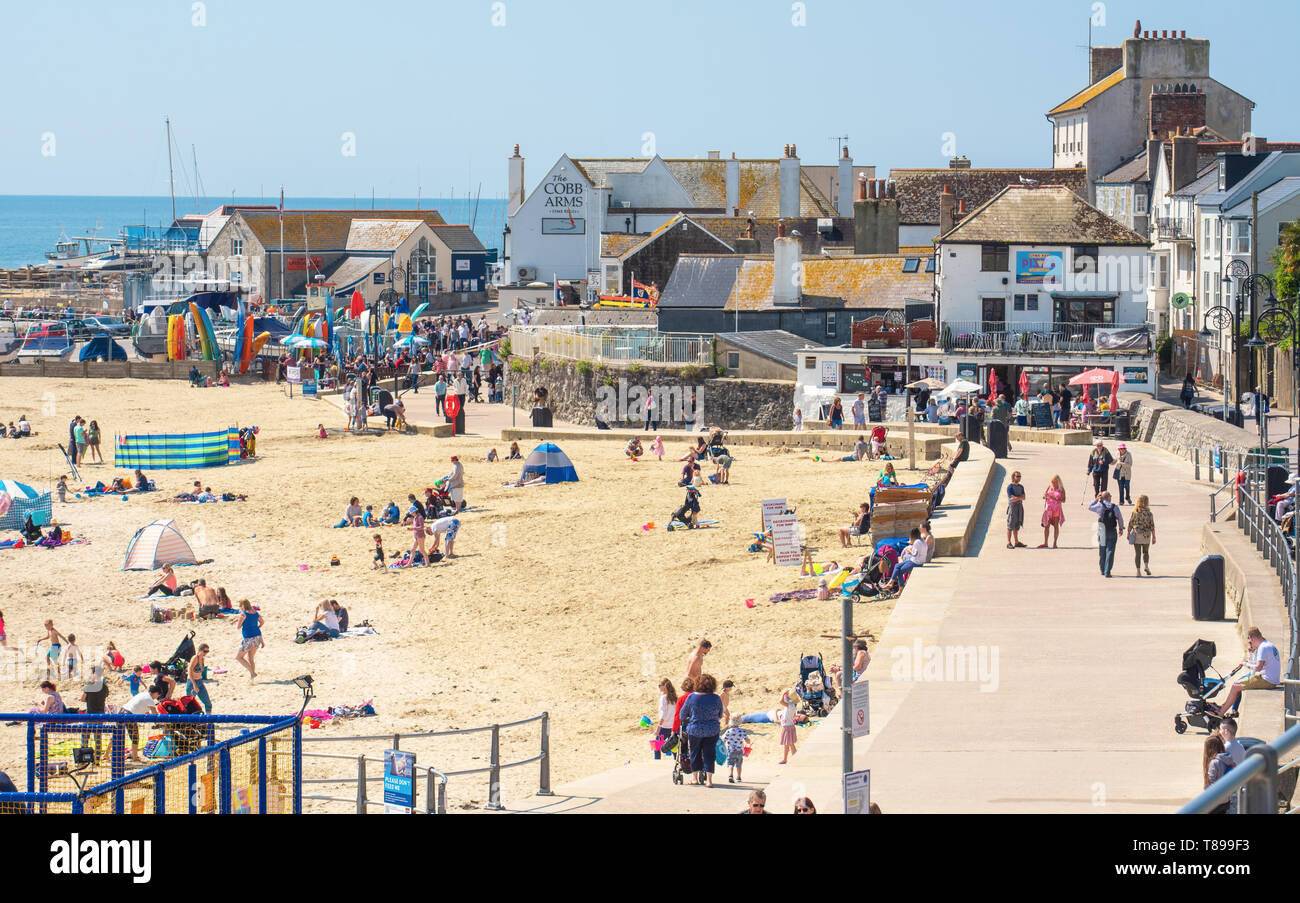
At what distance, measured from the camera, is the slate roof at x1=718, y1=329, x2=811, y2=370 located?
45.0 meters

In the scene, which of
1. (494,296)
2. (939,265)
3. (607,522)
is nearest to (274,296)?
(494,296)

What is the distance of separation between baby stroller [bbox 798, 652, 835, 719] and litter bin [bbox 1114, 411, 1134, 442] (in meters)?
20.6

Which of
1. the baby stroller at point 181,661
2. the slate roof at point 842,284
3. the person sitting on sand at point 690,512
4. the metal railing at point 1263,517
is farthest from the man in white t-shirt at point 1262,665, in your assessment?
the slate roof at point 842,284

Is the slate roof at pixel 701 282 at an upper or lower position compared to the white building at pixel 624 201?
lower

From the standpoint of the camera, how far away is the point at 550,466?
3306cm

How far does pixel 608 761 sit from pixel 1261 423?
523 inches

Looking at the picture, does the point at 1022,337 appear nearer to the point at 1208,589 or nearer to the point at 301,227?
the point at 1208,589

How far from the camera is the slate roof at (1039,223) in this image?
42.8 m

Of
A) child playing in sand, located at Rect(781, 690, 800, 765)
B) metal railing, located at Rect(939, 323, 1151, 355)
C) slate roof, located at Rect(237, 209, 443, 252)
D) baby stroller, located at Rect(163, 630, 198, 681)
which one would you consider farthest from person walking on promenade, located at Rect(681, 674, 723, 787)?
slate roof, located at Rect(237, 209, 443, 252)

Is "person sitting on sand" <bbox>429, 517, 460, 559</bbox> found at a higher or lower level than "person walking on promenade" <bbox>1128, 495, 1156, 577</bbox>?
lower

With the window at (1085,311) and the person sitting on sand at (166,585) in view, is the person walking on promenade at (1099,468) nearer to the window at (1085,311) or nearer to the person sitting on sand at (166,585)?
the person sitting on sand at (166,585)

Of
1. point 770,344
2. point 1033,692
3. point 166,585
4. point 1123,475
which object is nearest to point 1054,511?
point 1123,475

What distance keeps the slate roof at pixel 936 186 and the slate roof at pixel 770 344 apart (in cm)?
1443

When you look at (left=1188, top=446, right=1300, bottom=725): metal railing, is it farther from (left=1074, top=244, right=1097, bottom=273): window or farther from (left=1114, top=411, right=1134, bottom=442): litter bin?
(left=1074, top=244, right=1097, bottom=273): window
